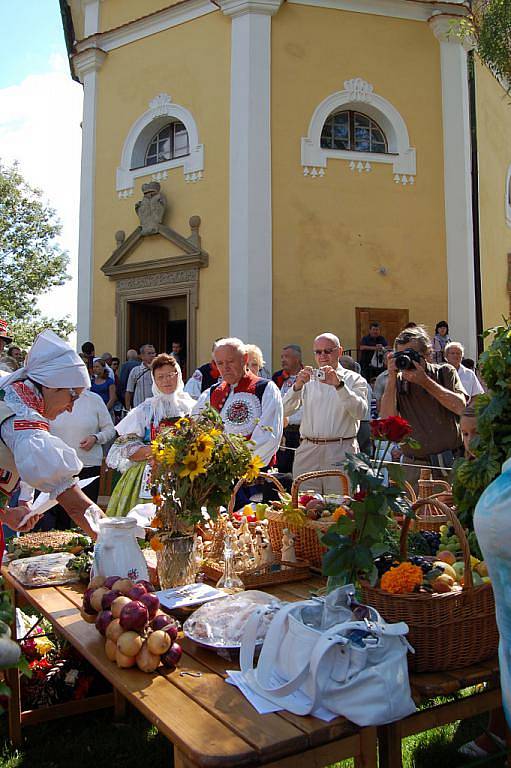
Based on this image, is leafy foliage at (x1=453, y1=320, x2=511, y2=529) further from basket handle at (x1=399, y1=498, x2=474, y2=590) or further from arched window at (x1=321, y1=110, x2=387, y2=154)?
arched window at (x1=321, y1=110, x2=387, y2=154)

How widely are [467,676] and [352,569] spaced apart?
410mm

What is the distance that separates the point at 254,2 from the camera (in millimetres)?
11367

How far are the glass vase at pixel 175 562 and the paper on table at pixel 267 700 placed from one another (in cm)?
78

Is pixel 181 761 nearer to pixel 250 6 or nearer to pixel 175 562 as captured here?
pixel 175 562

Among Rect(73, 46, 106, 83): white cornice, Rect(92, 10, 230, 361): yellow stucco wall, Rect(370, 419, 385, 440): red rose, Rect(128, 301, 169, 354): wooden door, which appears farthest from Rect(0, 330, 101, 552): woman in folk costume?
Rect(73, 46, 106, 83): white cornice

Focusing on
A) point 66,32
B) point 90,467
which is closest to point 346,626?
point 90,467

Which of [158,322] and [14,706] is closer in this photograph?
[14,706]

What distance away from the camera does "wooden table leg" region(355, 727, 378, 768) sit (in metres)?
1.61

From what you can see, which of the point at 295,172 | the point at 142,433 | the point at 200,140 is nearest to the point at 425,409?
the point at 142,433

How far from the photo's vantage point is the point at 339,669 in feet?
5.26

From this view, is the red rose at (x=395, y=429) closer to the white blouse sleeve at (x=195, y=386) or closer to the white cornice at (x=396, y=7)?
the white blouse sleeve at (x=195, y=386)

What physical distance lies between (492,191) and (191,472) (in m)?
12.8

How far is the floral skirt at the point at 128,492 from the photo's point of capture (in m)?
4.45

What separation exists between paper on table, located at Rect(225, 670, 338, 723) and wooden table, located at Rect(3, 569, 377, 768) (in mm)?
13
